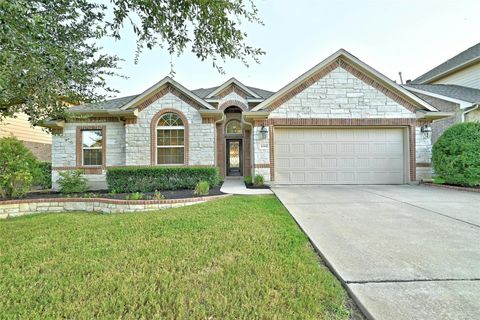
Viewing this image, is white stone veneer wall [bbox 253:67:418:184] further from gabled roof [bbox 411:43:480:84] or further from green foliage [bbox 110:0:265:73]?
gabled roof [bbox 411:43:480:84]

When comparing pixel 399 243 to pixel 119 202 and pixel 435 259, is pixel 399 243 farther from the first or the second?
pixel 119 202

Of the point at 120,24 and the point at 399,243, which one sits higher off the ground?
the point at 120,24

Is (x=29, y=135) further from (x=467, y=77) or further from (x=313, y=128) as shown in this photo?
(x=467, y=77)

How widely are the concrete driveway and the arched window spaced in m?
8.25

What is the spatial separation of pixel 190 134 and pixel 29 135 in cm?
1159

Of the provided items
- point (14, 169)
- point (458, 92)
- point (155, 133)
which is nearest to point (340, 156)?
point (155, 133)

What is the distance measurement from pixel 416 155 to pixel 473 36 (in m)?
15.6

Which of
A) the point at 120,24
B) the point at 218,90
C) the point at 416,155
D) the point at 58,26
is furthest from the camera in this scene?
the point at 218,90

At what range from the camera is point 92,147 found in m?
11.0

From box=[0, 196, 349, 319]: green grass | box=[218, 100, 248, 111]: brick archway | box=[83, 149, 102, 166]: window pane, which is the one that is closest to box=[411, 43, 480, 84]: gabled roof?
box=[218, 100, 248, 111]: brick archway

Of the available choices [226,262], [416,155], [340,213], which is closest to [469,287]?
[226,262]

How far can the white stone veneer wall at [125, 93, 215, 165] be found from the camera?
33.1ft

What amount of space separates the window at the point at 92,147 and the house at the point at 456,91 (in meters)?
18.0

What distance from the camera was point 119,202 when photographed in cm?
686
